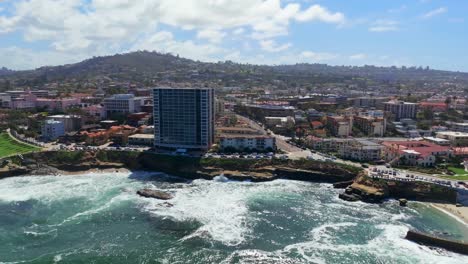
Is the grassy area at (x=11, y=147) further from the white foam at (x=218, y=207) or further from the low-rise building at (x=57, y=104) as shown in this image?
the white foam at (x=218, y=207)

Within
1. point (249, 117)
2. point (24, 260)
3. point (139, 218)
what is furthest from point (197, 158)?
point (249, 117)

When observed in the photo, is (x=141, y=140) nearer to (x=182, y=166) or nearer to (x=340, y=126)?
(x=182, y=166)

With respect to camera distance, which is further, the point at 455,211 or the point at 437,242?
the point at 455,211

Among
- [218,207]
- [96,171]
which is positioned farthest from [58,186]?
[218,207]

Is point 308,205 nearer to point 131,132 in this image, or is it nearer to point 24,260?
point 24,260

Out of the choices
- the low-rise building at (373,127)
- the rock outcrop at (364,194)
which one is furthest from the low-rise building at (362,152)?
the low-rise building at (373,127)
